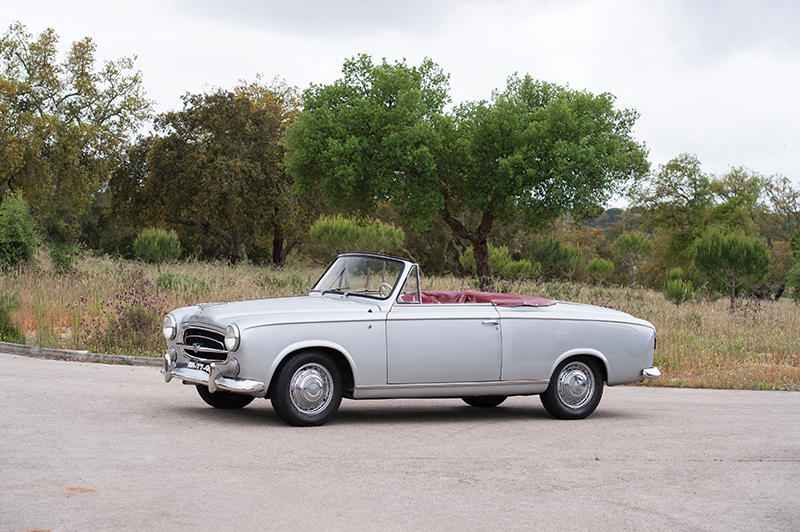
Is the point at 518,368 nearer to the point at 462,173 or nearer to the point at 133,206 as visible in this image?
the point at 462,173

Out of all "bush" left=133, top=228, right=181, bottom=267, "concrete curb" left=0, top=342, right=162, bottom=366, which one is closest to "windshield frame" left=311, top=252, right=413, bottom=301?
"concrete curb" left=0, top=342, right=162, bottom=366

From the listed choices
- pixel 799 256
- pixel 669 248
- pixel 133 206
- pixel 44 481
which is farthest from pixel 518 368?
pixel 669 248

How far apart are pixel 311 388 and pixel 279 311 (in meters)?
0.77

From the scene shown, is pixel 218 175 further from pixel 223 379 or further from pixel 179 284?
pixel 223 379

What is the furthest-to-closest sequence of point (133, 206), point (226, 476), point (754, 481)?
point (133, 206), point (754, 481), point (226, 476)

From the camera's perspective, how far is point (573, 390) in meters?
10.1

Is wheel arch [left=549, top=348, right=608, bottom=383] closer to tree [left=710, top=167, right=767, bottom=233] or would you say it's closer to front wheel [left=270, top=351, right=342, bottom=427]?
front wheel [left=270, top=351, right=342, bottom=427]

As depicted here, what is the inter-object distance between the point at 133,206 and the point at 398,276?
43687 mm

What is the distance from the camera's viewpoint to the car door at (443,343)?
9.12 meters

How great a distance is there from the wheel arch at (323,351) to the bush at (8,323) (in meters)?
8.76

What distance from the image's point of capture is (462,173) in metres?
36.6

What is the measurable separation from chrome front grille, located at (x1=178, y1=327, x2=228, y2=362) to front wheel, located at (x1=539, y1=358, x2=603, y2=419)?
11.3 ft

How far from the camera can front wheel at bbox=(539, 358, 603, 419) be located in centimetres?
998

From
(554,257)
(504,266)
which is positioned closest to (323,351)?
(504,266)
